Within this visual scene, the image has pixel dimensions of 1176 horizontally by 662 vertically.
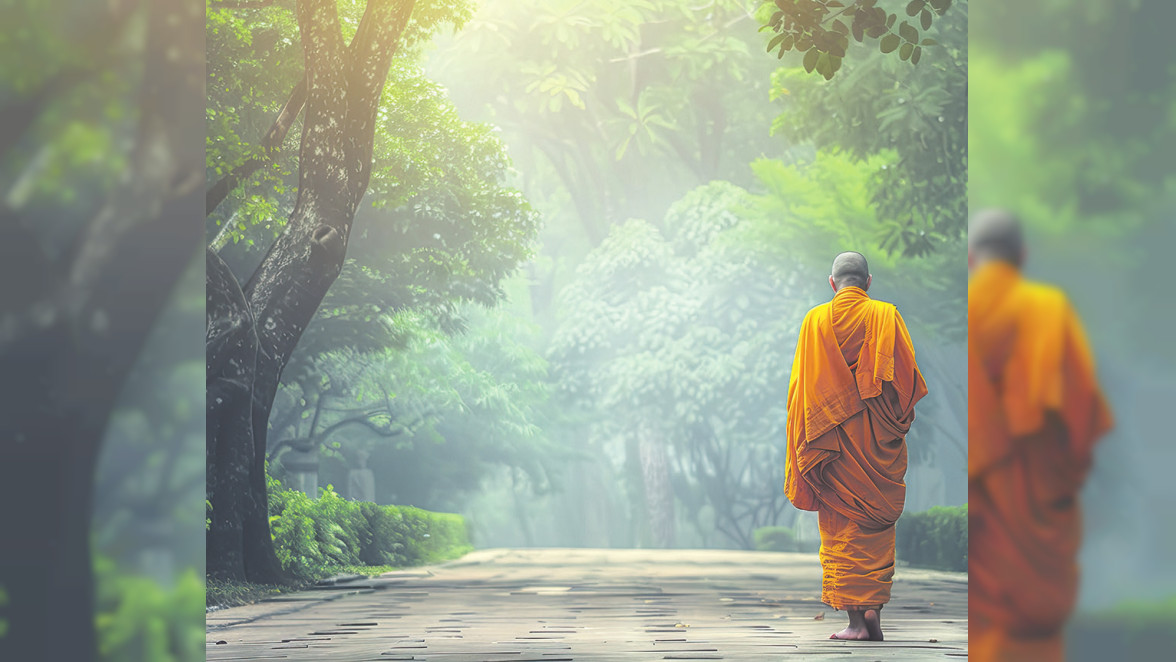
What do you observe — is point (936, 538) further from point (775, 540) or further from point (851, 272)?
point (851, 272)

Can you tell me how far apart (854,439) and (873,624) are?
1045 mm

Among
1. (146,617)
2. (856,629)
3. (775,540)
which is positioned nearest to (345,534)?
(856,629)

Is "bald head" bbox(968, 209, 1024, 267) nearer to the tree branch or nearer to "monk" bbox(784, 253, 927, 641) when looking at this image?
"monk" bbox(784, 253, 927, 641)

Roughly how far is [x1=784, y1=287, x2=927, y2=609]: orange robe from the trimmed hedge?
21.5 feet

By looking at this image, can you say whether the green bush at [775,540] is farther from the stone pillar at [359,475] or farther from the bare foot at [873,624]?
the bare foot at [873,624]

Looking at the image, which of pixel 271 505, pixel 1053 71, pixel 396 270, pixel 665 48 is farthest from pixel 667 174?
pixel 1053 71

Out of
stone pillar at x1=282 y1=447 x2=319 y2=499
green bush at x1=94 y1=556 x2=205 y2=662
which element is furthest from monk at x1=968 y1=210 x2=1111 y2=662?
stone pillar at x1=282 y1=447 x2=319 y2=499

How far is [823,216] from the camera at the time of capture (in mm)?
20828

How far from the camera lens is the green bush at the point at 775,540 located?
24.6 m

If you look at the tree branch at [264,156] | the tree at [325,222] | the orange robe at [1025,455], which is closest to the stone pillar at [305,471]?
the tree at [325,222]

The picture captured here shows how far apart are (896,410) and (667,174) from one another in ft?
69.7

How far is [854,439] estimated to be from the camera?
6.62 meters

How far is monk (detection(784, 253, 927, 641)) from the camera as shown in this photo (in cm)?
651

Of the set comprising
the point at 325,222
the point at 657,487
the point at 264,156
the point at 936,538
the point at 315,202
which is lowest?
the point at 657,487
